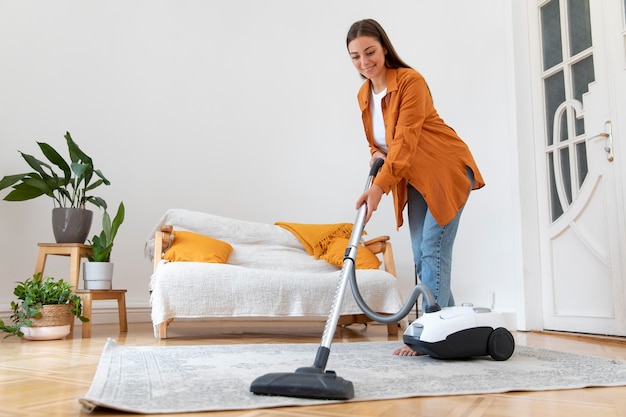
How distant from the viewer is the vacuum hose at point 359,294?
1.45 metres

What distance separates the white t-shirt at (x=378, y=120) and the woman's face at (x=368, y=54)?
0.32 ft

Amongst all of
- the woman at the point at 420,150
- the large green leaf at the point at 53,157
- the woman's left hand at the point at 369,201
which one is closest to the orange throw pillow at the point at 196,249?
the large green leaf at the point at 53,157

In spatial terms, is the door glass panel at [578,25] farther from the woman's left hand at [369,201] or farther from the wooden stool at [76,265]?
the wooden stool at [76,265]

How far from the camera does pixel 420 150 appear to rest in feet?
6.35

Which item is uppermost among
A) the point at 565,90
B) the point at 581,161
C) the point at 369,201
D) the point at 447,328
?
the point at 565,90

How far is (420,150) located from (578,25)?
179 cm

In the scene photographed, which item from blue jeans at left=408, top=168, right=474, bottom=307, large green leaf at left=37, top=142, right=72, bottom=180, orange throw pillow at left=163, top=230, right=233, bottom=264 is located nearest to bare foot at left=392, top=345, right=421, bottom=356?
blue jeans at left=408, top=168, right=474, bottom=307

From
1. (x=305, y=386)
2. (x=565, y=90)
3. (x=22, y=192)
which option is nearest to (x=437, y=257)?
(x=305, y=386)

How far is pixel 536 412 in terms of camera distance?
1.08 metres

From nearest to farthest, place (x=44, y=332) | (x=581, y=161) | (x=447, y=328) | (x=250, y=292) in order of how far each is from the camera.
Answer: (x=447, y=328) < (x=44, y=332) < (x=250, y=292) < (x=581, y=161)

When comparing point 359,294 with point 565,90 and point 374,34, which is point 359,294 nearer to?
point 374,34

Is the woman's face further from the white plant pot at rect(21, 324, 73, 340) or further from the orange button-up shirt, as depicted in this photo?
the white plant pot at rect(21, 324, 73, 340)

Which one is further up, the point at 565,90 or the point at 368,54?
the point at 565,90

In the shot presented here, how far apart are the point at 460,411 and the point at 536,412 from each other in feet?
0.49
